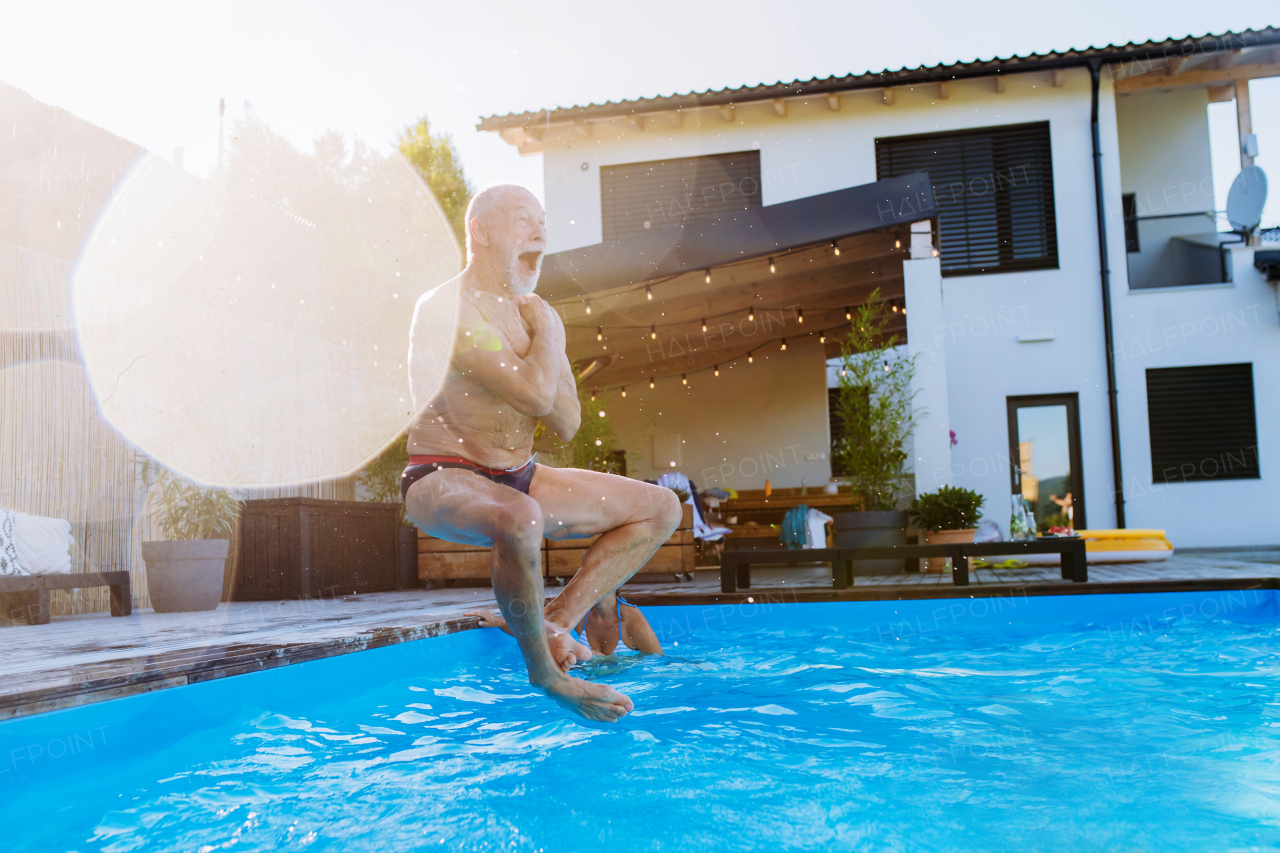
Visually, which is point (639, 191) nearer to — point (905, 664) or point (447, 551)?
point (447, 551)

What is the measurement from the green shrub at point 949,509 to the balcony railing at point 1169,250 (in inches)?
222

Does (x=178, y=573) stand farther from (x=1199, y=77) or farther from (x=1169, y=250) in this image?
(x=1199, y=77)

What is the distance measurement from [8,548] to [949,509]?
6.59 meters

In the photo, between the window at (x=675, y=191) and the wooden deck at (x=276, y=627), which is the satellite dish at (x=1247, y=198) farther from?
the window at (x=675, y=191)

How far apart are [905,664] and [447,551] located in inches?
202

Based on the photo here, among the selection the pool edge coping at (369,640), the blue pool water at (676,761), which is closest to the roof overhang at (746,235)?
the pool edge coping at (369,640)

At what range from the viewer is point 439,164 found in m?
16.7

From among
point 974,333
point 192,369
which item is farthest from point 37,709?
point 974,333

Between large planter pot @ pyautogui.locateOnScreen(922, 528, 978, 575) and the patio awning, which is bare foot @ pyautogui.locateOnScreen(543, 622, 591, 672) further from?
large planter pot @ pyautogui.locateOnScreen(922, 528, 978, 575)

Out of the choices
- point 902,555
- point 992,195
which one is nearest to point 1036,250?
point 992,195

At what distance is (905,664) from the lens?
3.73 meters

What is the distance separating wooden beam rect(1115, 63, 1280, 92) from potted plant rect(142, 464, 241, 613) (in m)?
11.4

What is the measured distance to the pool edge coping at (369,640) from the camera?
2041mm

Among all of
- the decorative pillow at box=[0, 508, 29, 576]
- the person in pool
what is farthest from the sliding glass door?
the decorative pillow at box=[0, 508, 29, 576]
